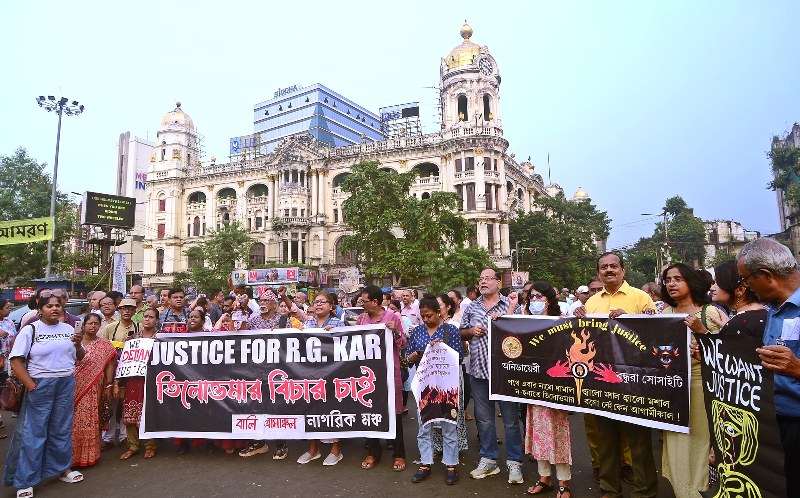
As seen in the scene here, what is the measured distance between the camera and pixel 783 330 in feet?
8.84

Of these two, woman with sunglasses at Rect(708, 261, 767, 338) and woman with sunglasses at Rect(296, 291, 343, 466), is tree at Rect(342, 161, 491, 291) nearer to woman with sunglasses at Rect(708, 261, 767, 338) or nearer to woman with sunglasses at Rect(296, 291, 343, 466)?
woman with sunglasses at Rect(296, 291, 343, 466)

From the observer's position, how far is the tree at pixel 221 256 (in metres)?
43.8

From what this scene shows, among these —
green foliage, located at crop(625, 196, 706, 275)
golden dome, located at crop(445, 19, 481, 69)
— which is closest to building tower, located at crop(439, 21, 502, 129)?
golden dome, located at crop(445, 19, 481, 69)

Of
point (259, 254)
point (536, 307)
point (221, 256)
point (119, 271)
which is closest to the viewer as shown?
point (536, 307)

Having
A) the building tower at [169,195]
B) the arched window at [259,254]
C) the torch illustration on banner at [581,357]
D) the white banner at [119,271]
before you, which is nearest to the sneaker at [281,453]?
the torch illustration on banner at [581,357]

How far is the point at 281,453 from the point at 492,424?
2.74 m

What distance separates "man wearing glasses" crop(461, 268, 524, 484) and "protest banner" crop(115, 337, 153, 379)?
4.28 m

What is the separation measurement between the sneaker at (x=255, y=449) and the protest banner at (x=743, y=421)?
16.7 feet

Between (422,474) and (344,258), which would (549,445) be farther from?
(344,258)

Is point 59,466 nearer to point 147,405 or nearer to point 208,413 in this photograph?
point 147,405

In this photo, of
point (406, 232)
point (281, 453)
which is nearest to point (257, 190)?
point (406, 232)

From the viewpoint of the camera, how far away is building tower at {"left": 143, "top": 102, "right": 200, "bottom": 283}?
56.1m

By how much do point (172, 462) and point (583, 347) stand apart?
17.1 ft

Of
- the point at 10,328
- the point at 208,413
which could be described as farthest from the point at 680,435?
the point at 10,328
